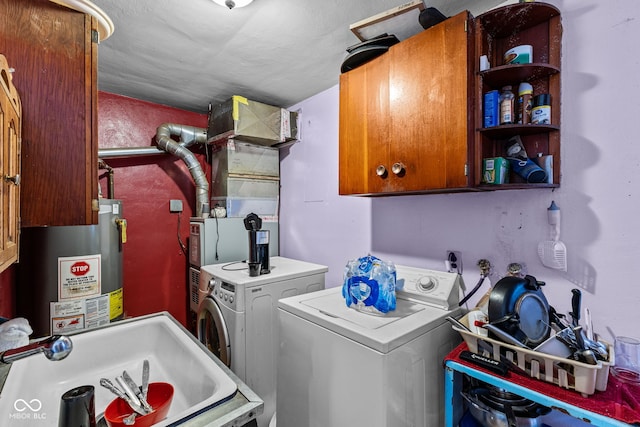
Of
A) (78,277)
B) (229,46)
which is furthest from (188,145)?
(78,277)

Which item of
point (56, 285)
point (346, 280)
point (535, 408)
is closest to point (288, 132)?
point (346, 280)

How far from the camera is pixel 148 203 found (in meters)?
2.87

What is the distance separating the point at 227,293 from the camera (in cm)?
203

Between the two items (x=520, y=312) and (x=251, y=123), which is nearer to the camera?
(x=520, y=312)

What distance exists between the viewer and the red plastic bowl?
87cm

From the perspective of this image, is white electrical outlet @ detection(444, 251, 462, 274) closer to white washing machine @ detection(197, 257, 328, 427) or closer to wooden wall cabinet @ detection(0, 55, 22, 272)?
white washing machine @ detection(197, 257, 328, 427)

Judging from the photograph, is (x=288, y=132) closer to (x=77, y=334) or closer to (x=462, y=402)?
(x=77, y=334)

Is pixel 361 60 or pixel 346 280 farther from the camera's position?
pixel 361 60

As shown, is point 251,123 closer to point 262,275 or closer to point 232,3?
point 232,3

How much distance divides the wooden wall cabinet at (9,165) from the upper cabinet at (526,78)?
1575 millimetres

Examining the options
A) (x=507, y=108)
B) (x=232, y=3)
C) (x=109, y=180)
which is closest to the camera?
(x=507, y=108)

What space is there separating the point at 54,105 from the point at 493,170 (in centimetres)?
167

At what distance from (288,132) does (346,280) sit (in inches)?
68.4

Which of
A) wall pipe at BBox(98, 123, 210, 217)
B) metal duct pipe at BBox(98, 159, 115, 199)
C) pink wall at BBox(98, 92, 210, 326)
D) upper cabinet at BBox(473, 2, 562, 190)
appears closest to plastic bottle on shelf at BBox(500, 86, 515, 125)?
upper cabinet at BBox(473, 2, 562, 190)
